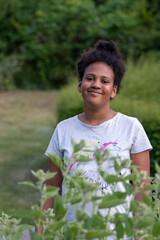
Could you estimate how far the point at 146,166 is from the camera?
1909 millimetres

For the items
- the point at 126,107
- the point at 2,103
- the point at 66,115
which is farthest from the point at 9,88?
Result: the point at 126,107

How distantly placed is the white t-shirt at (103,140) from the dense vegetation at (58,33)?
14.6 meters

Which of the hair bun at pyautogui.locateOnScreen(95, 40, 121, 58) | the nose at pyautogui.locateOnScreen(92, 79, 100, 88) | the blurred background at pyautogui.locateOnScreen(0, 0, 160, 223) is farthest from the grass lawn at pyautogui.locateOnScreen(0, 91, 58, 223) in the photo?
the nose at pyautogui.locateOnScreen(92, 79, 100, 88)

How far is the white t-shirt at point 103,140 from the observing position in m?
1.81

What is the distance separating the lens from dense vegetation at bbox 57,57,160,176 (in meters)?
4.42

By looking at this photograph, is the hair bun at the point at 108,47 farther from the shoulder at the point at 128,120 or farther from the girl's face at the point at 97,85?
the shoulder at the point at 128,120

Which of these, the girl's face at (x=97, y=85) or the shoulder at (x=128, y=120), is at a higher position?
the girl's face at (x=97, y=85)

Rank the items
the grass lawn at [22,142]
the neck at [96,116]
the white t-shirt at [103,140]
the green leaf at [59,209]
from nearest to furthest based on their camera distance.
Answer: the green leaf at [59,209]
the white t-shirt at [103,140]
the neck at [96,116]
the grass lawn at [22,142]

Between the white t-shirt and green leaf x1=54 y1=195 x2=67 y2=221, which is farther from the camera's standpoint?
the white t-shirt

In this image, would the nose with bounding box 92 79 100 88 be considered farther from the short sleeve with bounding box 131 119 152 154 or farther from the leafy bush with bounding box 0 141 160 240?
the leafy bush with bounding box 0 141 160 240

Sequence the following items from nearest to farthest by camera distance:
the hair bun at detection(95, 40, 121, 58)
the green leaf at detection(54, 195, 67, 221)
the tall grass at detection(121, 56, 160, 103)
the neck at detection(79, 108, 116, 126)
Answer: the green leaf at detection(54, 195, 67, 221) → the neck at detection(79, 108, 116, 126) → the hair bun at detection(95, 40, 121, 58) → the tall grass at detection(121, 56, 160, 103)

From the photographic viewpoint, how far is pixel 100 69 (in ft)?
6.50

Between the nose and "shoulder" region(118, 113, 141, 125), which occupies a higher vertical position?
the nose

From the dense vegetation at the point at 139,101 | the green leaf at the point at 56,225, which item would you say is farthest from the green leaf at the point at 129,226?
the dense vegetation at the point at 139,101
